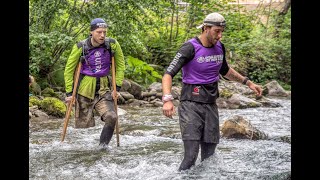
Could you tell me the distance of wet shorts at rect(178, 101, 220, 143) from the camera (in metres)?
6.05

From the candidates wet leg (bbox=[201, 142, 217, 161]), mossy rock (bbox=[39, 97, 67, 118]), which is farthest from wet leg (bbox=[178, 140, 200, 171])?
mossy rock (bbox=[39, 97, 67, 118])

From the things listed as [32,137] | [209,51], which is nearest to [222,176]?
[209,51]

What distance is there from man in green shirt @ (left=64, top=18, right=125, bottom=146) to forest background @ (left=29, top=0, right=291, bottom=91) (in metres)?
5.56

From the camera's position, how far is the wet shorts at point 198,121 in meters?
6.05

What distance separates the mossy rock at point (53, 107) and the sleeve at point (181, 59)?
7.84 meters

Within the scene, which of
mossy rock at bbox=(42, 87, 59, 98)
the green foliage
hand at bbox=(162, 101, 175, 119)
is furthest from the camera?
the green foliage

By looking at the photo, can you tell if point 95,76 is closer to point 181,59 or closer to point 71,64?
point 71,64

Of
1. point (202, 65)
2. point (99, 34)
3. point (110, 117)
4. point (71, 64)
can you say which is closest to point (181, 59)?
point (202, 65)

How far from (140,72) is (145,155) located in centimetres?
1173

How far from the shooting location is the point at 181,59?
232 inches

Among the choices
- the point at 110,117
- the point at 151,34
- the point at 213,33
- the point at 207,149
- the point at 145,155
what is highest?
the point at 151,34

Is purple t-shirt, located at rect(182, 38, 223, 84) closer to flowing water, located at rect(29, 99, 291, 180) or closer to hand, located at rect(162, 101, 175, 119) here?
hand, located at rect(162, 101, 175, 119)

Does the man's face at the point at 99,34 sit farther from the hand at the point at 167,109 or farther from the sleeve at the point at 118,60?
the hand at the point at 167,109

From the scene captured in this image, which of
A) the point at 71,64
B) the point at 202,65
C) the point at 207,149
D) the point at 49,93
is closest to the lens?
the point at 202,65
